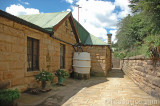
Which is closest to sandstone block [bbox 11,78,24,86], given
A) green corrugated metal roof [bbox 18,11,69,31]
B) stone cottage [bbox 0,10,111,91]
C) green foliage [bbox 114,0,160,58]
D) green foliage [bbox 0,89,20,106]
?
stone cottage [bbox 0,10,111,91]

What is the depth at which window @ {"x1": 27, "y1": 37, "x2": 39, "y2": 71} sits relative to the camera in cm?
532

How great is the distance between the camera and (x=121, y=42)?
56.1 feet

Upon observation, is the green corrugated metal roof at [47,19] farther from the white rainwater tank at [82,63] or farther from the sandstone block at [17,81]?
the sandstone block at [17,81]

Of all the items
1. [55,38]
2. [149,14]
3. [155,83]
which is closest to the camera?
[155,83]

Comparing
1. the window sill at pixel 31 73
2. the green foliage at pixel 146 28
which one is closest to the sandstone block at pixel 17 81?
the window sill at pixel 31 73

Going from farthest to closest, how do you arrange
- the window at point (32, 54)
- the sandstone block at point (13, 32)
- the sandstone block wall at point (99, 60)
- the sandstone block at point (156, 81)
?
the sandstone block wall at point (99, 60) < the window at point (32, 54) < the sandstone block at point (156, 81) < the sandstone block at point (13, 32)

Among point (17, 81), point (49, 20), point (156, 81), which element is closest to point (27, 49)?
point (17, 81)

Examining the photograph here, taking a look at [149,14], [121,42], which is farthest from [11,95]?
[121,42]

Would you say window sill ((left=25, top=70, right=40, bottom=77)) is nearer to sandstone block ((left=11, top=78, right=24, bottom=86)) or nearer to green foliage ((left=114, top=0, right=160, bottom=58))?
sandstone block ((left=11, top=78, right=24, bottom=86))

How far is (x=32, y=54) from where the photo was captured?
5520 millimetres

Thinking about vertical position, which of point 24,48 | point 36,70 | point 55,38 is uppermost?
point 55,38

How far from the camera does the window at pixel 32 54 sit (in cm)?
532

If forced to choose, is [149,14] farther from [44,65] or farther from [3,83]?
[3,83]

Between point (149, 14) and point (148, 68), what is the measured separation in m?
4.43
